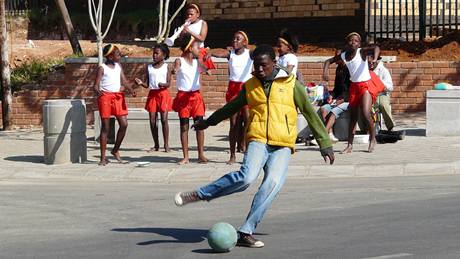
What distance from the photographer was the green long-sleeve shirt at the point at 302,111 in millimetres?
9266

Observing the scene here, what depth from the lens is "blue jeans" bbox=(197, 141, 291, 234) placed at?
895cm

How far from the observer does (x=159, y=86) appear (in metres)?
16.0

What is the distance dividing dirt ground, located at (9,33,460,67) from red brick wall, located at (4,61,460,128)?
836 mm

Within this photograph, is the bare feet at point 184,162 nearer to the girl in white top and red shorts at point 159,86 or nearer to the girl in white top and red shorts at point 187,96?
the girl in white top and red shorts at point 187,96

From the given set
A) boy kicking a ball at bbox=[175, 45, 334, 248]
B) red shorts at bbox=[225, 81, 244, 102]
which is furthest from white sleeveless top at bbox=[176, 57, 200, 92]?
boy kicking a ball at bbox=[175, 45, 334, 248]

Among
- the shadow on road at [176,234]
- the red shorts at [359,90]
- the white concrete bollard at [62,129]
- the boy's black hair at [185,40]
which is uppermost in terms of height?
the boy's black hair at [185,40]

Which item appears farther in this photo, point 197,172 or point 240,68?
point 240,68

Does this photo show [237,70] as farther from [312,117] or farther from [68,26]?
[68,26]

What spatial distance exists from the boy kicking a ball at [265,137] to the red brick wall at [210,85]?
11.3 meters

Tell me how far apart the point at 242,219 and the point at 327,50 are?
12707mm

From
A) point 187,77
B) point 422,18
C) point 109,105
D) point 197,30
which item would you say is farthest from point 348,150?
point 422,18

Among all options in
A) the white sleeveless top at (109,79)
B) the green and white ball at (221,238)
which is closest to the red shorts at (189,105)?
the white sleeveless top at (109,79)

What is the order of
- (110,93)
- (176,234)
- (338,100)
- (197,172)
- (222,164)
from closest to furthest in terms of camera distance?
(176,234) → (197,172) → (222,164) → (110,93) → (338,100)

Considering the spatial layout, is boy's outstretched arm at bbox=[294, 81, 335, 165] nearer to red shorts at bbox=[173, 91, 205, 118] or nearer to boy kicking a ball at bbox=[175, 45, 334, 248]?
boy kicking a ball at bbox=[175, 45, 334, 248]
